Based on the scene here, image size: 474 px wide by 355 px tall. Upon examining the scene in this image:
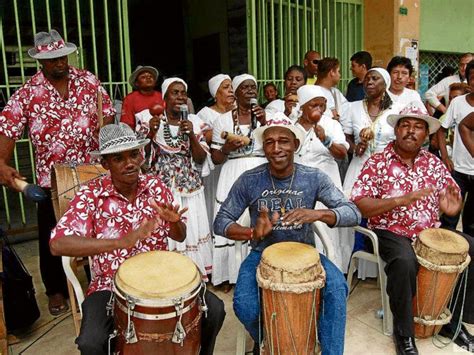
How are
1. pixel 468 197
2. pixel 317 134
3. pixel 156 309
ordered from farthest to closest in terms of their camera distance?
1. pixel 468 197
2. pixel 317 134
3. pixel 156 309

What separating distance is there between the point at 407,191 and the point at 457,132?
5.33 ft

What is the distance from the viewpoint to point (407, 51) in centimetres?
738

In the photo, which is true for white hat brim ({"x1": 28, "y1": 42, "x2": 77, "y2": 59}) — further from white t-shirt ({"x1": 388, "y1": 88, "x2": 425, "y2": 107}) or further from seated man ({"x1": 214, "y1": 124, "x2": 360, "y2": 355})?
white t-shirt ({"x1": 388, "y1": 88, "x2": 425, "y2": 107})

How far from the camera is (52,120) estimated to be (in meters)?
3.31

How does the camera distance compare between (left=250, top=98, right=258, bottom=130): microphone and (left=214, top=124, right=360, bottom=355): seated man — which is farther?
(left=250, top=98, right=258, bottom=130): microphone

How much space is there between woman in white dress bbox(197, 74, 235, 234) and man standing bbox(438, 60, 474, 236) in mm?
2104

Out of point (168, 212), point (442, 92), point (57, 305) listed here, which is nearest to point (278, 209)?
point (168, 212)

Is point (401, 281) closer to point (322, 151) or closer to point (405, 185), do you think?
point (405, 185)

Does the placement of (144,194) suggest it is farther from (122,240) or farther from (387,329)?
(387,329)

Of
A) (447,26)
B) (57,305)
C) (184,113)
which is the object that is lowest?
(57,305)

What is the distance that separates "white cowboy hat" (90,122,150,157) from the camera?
240cm

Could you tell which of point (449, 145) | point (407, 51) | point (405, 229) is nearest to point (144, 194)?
point (405, 229)

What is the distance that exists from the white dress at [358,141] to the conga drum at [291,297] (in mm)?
1640

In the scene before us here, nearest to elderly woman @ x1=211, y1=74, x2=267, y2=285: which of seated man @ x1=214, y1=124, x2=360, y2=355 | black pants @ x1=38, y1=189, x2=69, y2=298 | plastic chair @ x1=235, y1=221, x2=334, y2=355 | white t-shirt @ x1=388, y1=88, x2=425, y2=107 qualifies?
seated man @ x1=214, y1=124, x2=360, y2=355
